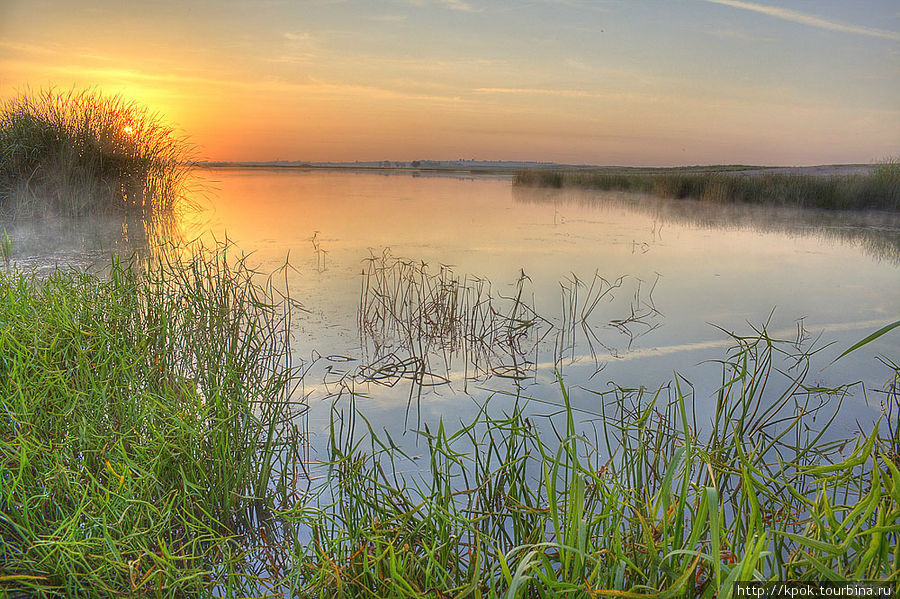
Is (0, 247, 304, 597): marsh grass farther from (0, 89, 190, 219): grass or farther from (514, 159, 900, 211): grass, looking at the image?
(514, 159, 900, 211): grass

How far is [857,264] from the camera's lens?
7309mm

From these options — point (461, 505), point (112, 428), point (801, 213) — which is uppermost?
point (801, 213)

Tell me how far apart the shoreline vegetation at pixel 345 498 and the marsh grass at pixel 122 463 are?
0.01 metres

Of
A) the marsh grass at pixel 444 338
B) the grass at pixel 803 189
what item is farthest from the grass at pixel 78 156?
the grass at pixel 803 189

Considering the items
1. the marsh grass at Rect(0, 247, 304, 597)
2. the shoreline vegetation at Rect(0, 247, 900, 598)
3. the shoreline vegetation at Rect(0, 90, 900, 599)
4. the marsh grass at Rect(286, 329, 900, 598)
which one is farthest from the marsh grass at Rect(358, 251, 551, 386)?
the marsh grass at Rect(286, 329, 900, 598)

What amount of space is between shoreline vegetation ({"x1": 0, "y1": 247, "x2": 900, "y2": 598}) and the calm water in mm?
545

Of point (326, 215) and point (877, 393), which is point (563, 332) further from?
point (326, 215)

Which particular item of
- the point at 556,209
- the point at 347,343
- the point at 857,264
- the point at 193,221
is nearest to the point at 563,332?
the point at 347,343

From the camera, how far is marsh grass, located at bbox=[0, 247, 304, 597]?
159cm

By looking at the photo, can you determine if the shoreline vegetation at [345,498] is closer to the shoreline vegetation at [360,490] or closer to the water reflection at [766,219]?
the shoreline vegetation at [360,490]

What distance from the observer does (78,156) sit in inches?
334

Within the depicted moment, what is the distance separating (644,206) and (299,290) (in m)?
10.6

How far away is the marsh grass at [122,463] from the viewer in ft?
5.21

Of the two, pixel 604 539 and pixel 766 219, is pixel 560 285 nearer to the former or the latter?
pixel 604 539
